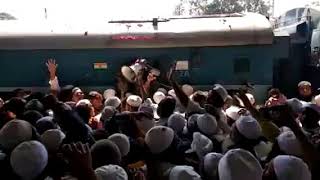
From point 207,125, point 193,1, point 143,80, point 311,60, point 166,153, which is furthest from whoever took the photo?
point 193,1

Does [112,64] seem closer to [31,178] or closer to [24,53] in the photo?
[24,53]

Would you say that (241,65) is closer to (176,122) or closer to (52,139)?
(176,122)

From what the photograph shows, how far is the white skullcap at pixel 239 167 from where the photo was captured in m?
2.76

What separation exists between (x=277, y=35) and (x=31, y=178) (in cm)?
664

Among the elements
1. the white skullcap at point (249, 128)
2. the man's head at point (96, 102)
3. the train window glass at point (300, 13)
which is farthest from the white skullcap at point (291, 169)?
the train window glass at point (300, 13)

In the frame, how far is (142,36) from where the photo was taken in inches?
342

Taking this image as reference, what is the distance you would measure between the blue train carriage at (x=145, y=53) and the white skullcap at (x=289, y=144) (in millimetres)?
5217

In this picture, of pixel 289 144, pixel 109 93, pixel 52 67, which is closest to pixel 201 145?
pixel 289 144

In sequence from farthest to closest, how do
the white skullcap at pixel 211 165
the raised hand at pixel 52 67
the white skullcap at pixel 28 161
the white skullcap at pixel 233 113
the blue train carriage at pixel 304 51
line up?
1. the blue train carriage at pixel 304 51
2. the raised hand at pixel 52 67
3. the white skullcap at pixel 233 113
4. the white skullcap at pixel 211 165
5. the white skullcap at pixel 28 161

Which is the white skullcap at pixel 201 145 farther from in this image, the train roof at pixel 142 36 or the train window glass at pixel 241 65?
the train window glass at pixel 241 65

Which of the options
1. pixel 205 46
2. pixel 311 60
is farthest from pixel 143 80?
pixel 311 60

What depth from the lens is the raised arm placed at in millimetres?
8048

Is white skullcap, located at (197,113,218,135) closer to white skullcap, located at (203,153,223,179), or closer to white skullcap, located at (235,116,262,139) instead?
white skullcap, located at (235,116,262,139)

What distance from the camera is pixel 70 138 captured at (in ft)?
12.6
